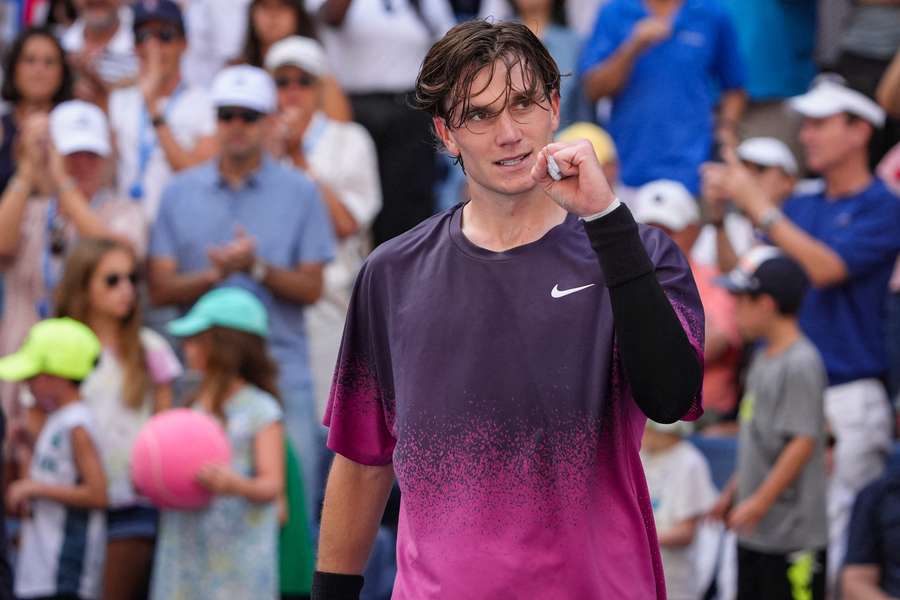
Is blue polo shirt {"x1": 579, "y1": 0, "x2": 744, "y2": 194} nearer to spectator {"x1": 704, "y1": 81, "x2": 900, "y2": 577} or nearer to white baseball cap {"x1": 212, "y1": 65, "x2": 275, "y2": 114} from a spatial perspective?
spectator {"x1": 704, "y1": 81, "x2": 900, "y2": 577}

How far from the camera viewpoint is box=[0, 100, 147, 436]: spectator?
8.20m

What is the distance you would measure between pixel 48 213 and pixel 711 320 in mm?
3604

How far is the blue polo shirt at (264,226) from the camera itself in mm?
7863

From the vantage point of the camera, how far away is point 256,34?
949 centimetres

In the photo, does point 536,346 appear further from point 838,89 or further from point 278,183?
point 838,89

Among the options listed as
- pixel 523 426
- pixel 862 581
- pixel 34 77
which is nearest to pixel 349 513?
pixel 523 426

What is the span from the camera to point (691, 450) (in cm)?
727

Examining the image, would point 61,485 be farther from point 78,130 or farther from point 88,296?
point 78,130

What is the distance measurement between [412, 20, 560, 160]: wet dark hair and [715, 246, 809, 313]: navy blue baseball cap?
12.6 feet

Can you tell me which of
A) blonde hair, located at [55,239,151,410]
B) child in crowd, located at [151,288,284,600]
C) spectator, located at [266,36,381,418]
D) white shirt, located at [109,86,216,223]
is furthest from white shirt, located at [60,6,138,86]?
child in crowd, located at [151,288,284,600]

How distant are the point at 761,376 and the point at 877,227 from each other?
1284mm

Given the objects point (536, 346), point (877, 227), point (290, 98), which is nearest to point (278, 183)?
point (290, 98)

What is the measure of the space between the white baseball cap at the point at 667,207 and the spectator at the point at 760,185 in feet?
1.01

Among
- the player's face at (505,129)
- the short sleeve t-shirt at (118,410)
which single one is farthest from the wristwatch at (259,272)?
the player's face at (505,129)
